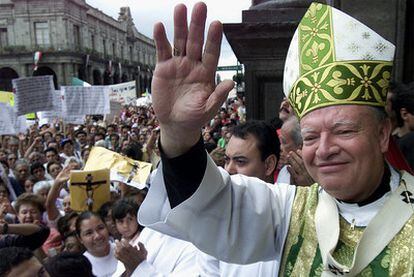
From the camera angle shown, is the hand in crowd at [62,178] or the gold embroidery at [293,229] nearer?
the gold embroidery at [293,229]

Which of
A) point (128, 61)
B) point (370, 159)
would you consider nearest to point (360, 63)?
point (370, 159)

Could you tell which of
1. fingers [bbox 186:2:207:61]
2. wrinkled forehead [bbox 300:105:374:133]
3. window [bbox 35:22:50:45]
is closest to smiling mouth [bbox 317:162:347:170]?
wrinkled forehead [bbox 300:105:374:133]

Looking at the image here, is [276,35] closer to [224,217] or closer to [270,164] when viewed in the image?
[270,164]

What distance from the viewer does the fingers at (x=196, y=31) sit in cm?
145

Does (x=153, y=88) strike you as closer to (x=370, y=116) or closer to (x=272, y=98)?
(x=370, y=116)

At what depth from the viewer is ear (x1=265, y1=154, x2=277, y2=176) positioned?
9.09 feet

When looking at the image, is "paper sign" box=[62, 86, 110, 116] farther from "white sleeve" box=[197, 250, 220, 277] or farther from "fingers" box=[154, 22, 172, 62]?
"fingers" box=[154, 22, 172, 62]

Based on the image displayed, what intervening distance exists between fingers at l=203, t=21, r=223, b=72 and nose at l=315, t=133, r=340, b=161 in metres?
0.44

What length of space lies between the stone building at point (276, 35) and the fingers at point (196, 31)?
10.7 feet

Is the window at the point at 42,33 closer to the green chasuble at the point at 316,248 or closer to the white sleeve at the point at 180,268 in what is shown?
the white sleeve at the point at 180,268

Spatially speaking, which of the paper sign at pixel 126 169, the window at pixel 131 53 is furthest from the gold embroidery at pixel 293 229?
the window at pixel 131 53

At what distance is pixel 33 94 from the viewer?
8516 mm

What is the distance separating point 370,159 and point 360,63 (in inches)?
13.7

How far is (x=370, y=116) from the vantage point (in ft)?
4.92
